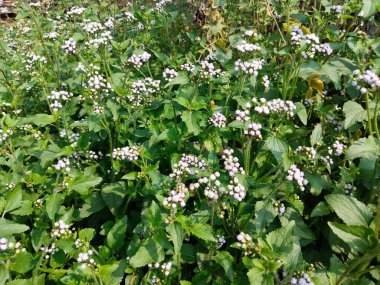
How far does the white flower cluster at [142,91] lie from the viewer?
398 cm

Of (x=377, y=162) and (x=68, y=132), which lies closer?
(x=377, y=162)

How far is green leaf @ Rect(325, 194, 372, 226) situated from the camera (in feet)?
9.01

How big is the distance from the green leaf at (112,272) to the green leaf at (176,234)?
2.07 ft

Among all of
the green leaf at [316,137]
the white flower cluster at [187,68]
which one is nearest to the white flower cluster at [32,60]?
the white flower cluster at [187,68]

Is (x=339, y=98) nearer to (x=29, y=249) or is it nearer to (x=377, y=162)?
(x=377, y=162)

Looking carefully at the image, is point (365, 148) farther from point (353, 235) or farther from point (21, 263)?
point (21, 263)

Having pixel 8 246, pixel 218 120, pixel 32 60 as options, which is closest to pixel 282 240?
pixel 218 120

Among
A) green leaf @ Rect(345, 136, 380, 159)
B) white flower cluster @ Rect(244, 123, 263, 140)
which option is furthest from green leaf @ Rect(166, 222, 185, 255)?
green leaf @ Rect(345, 136, 380, 159)

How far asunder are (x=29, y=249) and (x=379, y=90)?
3.83 meters

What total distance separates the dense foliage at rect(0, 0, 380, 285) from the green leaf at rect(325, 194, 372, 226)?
11mm

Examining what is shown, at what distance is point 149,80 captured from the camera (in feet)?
13.9

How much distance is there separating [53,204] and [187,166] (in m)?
1.38

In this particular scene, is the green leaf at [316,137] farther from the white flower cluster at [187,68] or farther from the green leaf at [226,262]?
the white flower cluster at [187,68]


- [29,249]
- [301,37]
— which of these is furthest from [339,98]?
[29,249]
